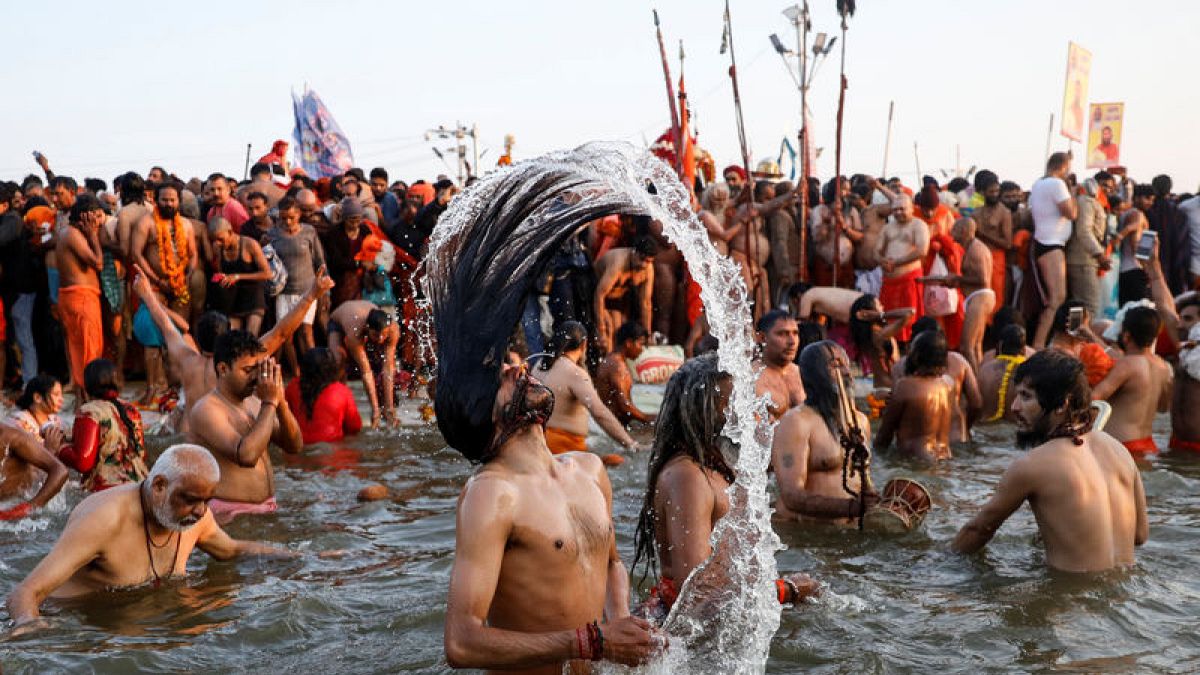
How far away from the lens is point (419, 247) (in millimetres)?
12242

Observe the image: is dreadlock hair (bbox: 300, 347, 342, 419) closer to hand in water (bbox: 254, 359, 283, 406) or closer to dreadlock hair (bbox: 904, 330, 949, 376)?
hand in water (bbox: 254, 359, 283, 406)

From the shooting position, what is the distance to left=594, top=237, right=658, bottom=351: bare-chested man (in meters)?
12.0

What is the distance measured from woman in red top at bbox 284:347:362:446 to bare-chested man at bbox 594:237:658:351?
10.3 feet

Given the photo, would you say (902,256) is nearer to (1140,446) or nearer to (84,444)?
(1140,446)

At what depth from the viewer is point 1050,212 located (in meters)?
13.1

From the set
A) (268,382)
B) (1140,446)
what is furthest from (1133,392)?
(268,382)

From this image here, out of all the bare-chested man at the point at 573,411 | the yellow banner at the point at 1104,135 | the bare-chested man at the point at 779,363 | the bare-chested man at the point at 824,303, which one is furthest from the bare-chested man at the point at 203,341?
the yellow banner at the point at 1104,135

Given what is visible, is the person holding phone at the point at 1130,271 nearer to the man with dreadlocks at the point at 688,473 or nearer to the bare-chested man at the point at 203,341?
the bare-chested man at the point at 203,341

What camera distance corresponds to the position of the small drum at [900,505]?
631cm

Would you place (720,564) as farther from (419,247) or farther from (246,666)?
(419,247)

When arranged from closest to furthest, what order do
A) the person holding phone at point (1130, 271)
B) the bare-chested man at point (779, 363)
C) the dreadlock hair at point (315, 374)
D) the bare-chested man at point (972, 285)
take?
the bare-chested man at point (779, 363)
the dreadlock hair at point (315, 374)
the bare-chested man at point (972, 285)
the person holding phone at point (1130, 271)

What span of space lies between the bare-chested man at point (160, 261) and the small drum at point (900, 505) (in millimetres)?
7105

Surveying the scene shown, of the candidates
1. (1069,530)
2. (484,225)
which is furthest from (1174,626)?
(484,225)

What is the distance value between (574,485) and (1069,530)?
301 centimetres
